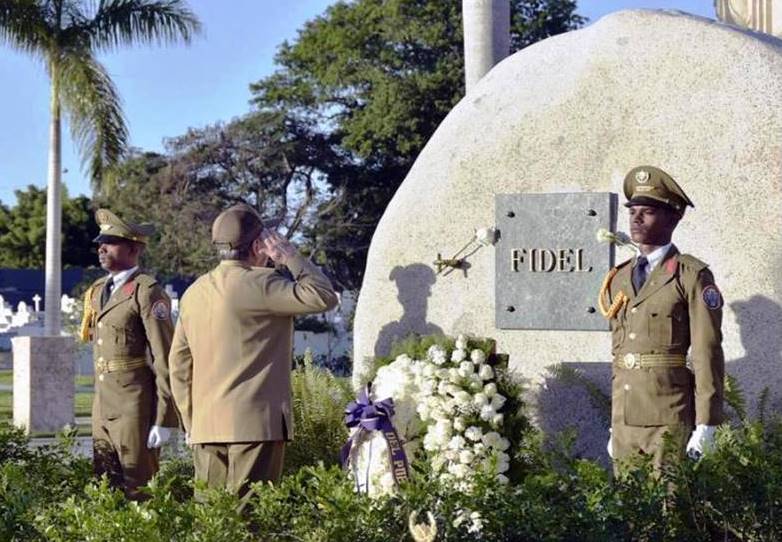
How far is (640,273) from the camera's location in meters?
5.72

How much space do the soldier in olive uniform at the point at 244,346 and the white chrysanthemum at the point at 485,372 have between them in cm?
132

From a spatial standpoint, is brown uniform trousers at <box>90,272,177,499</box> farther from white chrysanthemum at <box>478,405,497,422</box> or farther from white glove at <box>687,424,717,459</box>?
white glove at <box>687,424,717,459</box>

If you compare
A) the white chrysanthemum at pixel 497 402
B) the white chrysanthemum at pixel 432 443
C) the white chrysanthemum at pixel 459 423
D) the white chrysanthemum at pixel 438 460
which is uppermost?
the white chrysanthemum at pixel 497 402

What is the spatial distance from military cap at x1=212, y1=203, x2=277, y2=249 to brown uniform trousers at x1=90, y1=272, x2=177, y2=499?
1.28 metres

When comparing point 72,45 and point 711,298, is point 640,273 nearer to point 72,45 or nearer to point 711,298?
point 711,298

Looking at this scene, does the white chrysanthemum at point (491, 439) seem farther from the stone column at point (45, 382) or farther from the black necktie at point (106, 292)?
the stone column at point (45, 382)

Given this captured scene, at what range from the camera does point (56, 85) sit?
57.1 ft

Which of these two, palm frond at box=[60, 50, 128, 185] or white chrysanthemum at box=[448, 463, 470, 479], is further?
palm frond at box=[60, 50, 128, 185]

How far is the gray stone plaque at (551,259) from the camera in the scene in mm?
6820

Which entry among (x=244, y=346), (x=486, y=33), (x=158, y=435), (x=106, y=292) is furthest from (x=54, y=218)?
(x=244, y=346)

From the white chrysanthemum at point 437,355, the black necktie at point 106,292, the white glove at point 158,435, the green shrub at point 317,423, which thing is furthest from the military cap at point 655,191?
the black necktie at point 106,292

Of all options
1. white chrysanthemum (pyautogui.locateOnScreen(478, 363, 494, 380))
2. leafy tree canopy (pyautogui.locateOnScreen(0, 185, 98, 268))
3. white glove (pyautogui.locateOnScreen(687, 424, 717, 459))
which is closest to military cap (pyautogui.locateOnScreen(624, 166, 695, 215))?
white glove (pyautogui.locateOnScreen(687, 424, 717, 459))

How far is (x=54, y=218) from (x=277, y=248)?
12.3 m

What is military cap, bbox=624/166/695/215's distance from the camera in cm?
557
